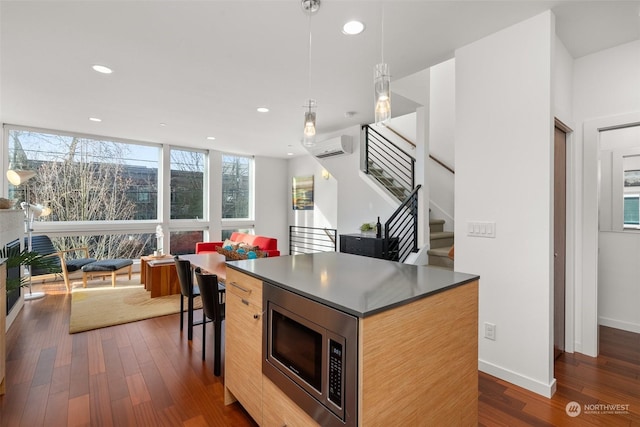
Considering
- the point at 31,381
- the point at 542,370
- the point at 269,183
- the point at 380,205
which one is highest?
the point at 269,183

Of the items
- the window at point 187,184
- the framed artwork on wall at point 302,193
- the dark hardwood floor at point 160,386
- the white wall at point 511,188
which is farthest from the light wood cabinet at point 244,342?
the framed artwork on wall at point 302,193

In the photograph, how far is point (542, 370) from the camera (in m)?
2.07

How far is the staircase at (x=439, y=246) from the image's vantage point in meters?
3.62

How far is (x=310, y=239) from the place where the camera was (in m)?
7.51

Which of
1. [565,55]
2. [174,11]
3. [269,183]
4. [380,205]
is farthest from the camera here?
[269,183]

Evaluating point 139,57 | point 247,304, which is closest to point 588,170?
point 247,304

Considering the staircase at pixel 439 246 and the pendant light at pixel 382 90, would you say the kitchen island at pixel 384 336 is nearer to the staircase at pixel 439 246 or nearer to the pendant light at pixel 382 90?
the pendant light at pixel 382 90

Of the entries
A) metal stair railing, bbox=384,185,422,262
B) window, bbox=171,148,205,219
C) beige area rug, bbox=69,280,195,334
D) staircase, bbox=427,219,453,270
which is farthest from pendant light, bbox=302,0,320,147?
window, bbox=171,148,205,219

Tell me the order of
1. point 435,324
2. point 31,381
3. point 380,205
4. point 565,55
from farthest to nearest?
point 380,205 < point 565,55 < point 31,381 < point 435,324

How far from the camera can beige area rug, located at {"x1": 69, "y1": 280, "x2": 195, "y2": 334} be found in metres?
3.39

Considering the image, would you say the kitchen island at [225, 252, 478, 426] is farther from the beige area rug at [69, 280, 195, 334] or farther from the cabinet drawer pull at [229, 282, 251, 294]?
the beige area rug at [69, 280, 195, 334]

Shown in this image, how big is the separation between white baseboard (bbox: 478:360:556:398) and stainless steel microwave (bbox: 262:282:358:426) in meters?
1.78

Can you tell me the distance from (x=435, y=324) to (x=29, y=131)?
6879mm

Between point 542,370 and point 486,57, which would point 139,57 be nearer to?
point 486,57
